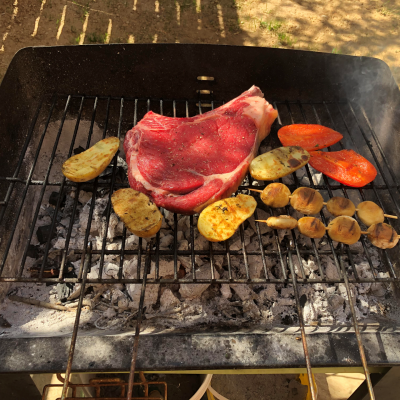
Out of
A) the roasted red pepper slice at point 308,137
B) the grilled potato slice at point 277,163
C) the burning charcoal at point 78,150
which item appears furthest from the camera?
the burning charcoal at point 78,150

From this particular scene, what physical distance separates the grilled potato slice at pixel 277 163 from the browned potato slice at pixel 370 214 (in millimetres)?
A: 624

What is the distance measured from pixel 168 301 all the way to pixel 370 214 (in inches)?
74.0

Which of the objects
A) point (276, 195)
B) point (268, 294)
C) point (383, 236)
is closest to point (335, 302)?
point (268, 294)

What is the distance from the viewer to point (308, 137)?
343cm

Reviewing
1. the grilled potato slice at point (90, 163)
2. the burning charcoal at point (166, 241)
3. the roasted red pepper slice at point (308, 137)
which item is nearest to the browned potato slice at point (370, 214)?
the roasted red pepper slice at point (308, 137)

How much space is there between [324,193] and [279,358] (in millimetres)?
2115

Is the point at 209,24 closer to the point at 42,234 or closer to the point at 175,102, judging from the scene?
the point at 175,102

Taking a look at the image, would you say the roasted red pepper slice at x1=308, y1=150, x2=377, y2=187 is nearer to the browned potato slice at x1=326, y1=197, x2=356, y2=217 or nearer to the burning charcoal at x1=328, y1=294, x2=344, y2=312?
the browned potato slice at x1=326, y1=197, x2=356, y2=217

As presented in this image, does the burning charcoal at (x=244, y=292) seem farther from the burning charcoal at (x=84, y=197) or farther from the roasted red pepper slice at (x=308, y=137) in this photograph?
the burning charcoal at (x=84, y=197)

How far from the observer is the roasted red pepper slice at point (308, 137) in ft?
11.0

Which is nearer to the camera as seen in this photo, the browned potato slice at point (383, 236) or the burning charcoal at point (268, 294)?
the browned potato slice at point (383, 236)

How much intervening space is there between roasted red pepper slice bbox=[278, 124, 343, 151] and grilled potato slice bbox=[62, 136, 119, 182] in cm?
175

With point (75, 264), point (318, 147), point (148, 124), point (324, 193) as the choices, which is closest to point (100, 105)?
point (148, 124)

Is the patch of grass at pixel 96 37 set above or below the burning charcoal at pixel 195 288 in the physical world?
above
